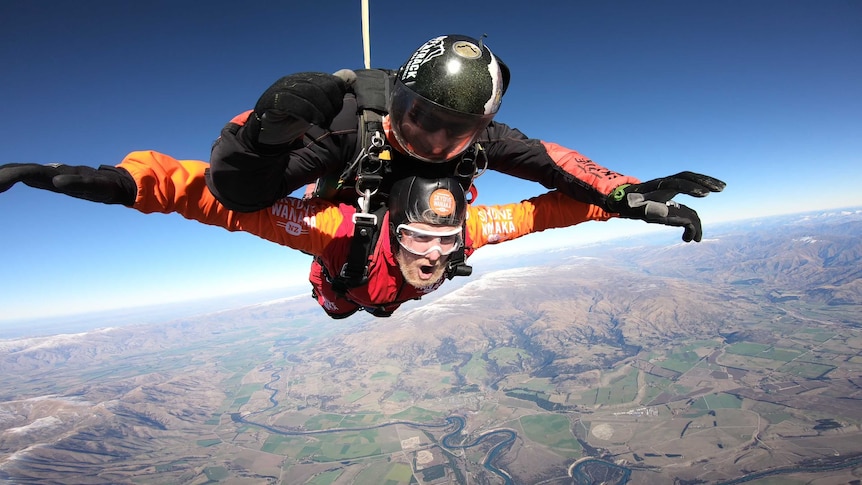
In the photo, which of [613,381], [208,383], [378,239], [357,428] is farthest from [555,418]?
→ [208,383]

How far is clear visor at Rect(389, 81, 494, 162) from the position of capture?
1.82m

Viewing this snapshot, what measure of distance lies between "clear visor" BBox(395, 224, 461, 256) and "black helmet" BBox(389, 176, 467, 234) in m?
0.06

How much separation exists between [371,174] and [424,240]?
0.58 meters

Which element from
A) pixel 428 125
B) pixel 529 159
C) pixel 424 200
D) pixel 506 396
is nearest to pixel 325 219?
pixel 424 200

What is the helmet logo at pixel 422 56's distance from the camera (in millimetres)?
1864

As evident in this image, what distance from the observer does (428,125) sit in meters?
1.89

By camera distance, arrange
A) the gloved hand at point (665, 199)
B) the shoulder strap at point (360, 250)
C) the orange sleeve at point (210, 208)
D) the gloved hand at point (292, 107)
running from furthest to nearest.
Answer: the shoulder strap at point (360, 250), the gloved hand at point (665, 199), the orange sleeve at point (210, 208), the gloved hand at point (292, 107)

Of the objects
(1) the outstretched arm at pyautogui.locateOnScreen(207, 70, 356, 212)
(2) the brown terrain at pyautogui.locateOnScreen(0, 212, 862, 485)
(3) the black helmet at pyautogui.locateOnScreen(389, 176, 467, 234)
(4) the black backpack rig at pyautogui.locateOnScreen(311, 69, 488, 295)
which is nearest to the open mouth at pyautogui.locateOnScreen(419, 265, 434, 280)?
(4) the black backpack rig at pyautogui.locateOnScreen(311, 69, 488, 295)

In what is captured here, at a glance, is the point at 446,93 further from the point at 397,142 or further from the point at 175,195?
the point at 175,195

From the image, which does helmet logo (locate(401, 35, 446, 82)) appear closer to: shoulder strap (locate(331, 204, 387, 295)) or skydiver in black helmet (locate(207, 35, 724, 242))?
skydiver in black helmet (locate(207, 35, 724, 242))

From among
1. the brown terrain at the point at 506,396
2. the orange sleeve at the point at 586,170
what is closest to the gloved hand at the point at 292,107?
the orange sleeve at the point at 586,170

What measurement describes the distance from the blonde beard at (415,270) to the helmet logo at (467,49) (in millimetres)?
1270

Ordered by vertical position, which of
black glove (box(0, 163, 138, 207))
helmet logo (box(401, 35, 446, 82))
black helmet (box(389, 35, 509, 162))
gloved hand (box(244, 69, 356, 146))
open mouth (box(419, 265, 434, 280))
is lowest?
open mouth (box(419, 265, 434, 280))

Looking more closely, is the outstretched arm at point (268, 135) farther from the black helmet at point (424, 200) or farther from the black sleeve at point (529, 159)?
the black sleeve at point (529, 159)
